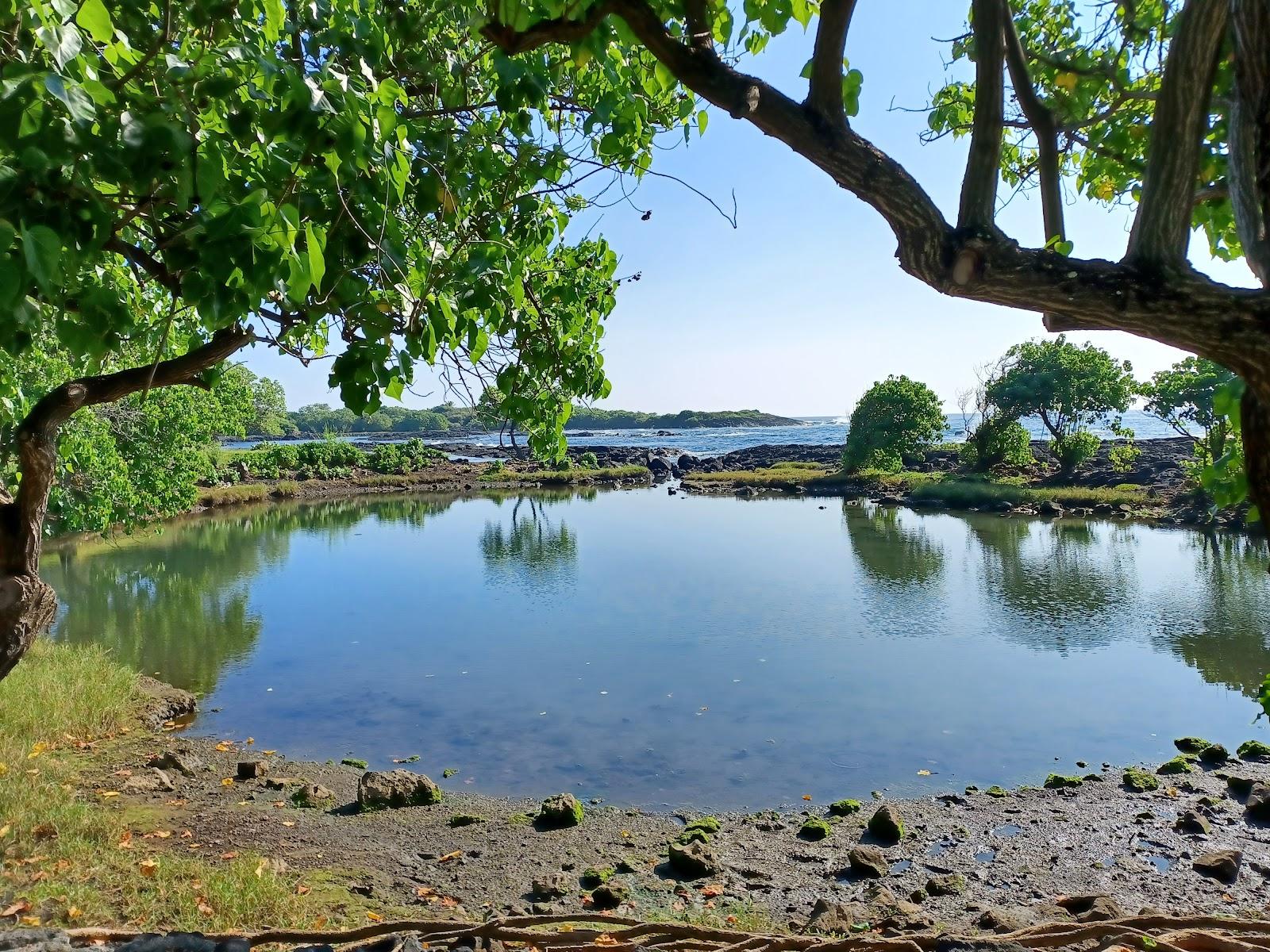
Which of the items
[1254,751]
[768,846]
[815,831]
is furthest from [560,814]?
[1254,751]

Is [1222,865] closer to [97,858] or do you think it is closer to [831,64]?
[831,64]

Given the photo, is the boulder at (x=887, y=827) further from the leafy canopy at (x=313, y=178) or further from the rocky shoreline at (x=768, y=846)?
the leafy canopy at (x=313, y=178)

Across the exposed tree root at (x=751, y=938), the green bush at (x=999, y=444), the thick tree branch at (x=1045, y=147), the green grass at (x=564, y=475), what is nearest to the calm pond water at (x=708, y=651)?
the exposed tree root at (x=751, y=938)

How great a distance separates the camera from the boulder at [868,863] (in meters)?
7.16

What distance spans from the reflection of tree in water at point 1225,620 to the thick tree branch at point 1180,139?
9.89 metres

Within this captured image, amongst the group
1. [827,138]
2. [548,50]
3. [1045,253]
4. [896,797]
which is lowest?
[896,797]

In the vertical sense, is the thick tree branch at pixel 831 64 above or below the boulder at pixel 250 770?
above

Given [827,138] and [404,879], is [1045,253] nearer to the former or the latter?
[827,138]

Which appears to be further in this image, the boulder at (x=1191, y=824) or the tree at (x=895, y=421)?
the tree at (x=895, y=421)

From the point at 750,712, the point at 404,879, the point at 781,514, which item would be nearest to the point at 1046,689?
the point at 750,712

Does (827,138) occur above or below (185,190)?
above

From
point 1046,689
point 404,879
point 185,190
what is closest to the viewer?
point 185,190

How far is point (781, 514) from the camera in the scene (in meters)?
38.3

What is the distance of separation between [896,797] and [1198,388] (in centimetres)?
2730
